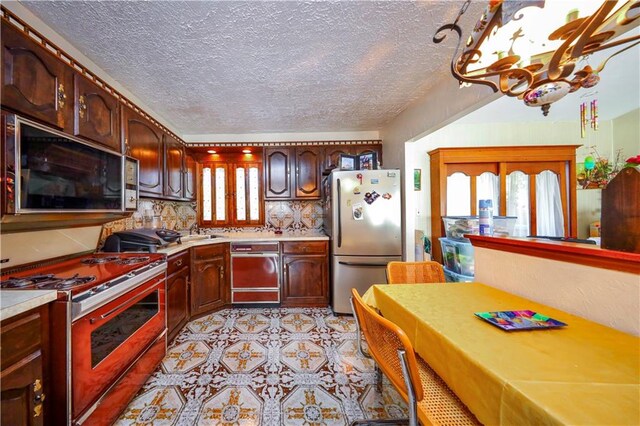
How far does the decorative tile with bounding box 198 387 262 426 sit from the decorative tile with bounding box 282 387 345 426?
7.3 inches

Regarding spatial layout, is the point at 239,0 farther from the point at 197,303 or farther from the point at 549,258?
the point at 197,303

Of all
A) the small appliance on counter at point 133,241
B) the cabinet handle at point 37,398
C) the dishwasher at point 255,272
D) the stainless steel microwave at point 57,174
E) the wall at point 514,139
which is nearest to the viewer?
the cabinet handle at point 37,398

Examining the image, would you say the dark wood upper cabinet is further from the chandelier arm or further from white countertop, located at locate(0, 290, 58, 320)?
the chandelier arm

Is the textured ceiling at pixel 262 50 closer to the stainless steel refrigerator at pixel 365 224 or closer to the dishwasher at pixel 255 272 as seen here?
the stainless steel refrigerator at pixel 365 224

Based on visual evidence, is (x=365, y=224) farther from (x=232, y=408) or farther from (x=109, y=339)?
(x=109, y=339)

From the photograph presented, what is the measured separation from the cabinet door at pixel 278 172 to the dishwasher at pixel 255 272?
0.81 metres

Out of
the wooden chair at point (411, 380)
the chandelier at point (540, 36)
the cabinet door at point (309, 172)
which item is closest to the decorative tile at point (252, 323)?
the cabinet door at point (309, 172)

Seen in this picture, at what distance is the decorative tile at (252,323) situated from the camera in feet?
8.04

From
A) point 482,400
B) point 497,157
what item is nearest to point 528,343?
point 482,400

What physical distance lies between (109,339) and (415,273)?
1.92 metres

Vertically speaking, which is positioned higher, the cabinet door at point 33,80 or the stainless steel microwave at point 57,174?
the cabinet door at point 33,80

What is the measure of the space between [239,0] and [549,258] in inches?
79.7

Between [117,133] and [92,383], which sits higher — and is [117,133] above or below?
above

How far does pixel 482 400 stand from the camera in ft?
2.18
